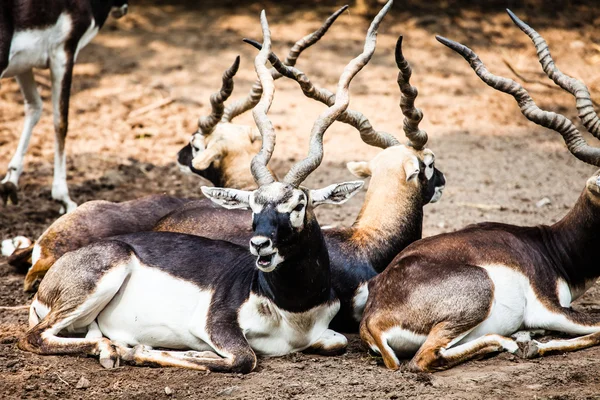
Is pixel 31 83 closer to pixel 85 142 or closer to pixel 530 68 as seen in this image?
pixel 85 142

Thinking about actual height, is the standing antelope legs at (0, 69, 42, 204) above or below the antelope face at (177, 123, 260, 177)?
below

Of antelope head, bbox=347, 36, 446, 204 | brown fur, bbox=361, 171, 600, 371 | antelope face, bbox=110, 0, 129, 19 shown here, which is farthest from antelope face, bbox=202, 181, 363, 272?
antelope face, bbox=110, 0, 129, 19

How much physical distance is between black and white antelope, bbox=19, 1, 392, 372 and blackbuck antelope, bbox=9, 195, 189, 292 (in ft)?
2.67

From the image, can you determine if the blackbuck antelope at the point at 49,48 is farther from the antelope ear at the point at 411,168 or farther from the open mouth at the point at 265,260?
the open mouth at the point at 265,260

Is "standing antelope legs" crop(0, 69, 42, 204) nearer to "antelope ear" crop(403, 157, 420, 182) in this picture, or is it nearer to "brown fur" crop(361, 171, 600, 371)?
"antelope ear" crop(403, 157, 420, 182)

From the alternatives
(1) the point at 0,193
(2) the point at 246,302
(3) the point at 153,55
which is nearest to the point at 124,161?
(1) the point at 0,193

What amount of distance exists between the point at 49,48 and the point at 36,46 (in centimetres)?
22

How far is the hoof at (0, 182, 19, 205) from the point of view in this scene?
939cm

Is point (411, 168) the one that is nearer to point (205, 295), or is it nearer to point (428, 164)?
point (428, 164)

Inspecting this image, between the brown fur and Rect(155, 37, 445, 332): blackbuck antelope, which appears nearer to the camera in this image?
the brown fur

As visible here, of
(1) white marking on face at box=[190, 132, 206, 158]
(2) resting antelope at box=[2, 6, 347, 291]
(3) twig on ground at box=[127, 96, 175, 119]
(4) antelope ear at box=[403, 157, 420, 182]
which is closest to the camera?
(4) antelope ear at box=[403, 157, 420, 182]

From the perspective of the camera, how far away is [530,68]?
44.4 feet

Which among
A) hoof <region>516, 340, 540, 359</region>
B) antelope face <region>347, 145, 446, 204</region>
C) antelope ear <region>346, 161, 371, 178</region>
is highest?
antelope face <region>347, 145, 446, 204</region>

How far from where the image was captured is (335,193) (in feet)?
19.4
